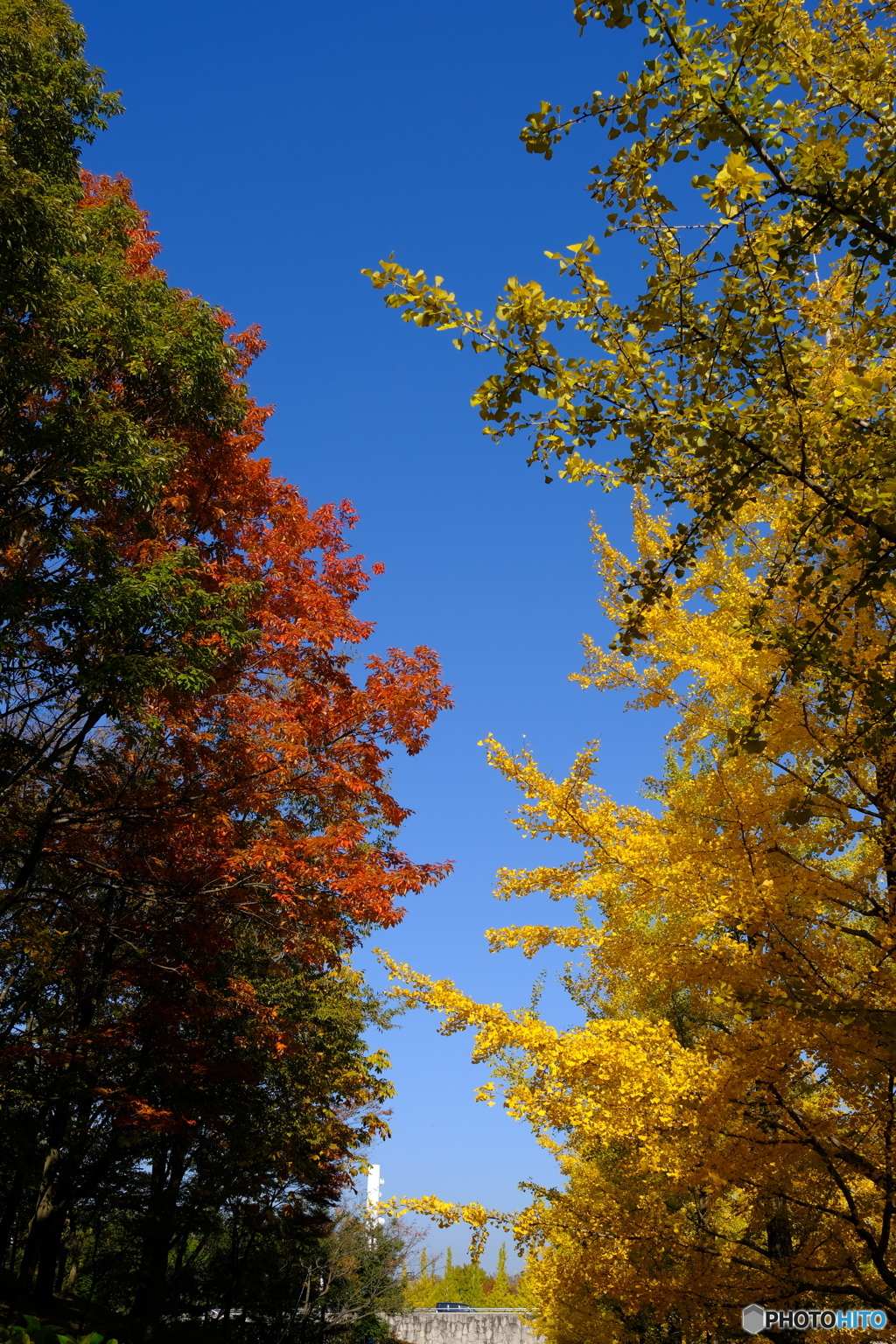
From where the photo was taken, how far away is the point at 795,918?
561 cm

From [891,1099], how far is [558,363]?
470cm

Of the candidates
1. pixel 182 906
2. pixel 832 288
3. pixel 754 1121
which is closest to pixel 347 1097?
pixel 182 906

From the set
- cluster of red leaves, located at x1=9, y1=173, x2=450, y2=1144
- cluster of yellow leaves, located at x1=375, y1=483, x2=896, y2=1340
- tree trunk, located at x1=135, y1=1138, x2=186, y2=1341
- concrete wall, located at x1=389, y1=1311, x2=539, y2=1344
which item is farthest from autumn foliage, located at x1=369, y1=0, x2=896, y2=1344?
concrete wall, located at x1=389, y1=1311, x2=539, y2=1344

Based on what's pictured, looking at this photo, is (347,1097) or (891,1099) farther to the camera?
(347,1097)

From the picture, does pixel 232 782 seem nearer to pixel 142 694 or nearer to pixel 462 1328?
pixel 142 694

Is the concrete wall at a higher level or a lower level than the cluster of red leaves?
lower

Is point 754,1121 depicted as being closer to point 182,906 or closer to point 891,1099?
point 891,1099
